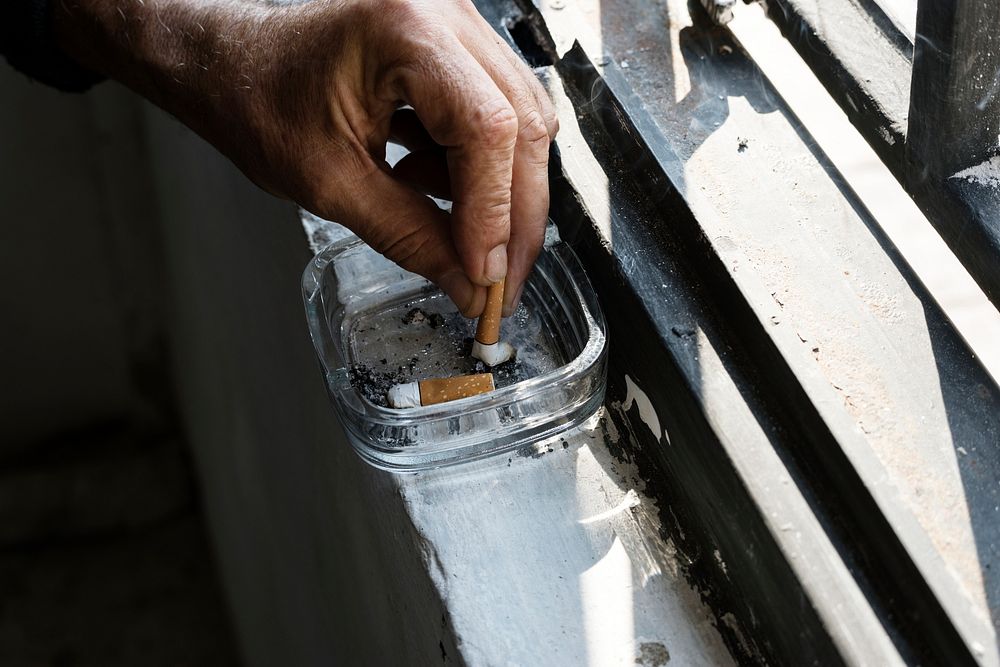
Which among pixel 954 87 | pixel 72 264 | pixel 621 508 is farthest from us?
pixel 72 264

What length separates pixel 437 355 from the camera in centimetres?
70

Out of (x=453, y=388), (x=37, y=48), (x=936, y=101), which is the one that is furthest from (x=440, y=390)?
(x=37, y=48)

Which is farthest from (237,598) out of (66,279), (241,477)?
(66,279)

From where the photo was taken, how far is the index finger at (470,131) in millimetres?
583

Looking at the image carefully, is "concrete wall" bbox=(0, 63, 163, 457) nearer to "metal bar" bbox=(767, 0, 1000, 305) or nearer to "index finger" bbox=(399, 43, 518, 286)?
"index finger" bbox=(399, 43, 518, 286)

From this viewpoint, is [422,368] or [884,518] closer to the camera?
[884,518]

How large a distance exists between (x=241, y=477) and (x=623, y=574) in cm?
111

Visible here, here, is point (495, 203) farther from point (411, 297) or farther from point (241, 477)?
point (241, 477)

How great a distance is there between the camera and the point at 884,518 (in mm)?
477

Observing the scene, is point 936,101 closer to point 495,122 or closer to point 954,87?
point 954,87

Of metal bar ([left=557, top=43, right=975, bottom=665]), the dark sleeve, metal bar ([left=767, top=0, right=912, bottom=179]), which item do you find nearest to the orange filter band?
metal bar ([left=557, top=43, right=975, bottom=665])

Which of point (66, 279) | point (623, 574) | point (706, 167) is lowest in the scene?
point (66, 279)

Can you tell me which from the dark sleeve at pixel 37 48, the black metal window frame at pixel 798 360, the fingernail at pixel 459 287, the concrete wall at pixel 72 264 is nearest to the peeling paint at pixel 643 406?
the black metal window frame at pixel 798 360

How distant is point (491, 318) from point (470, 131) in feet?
0.43
